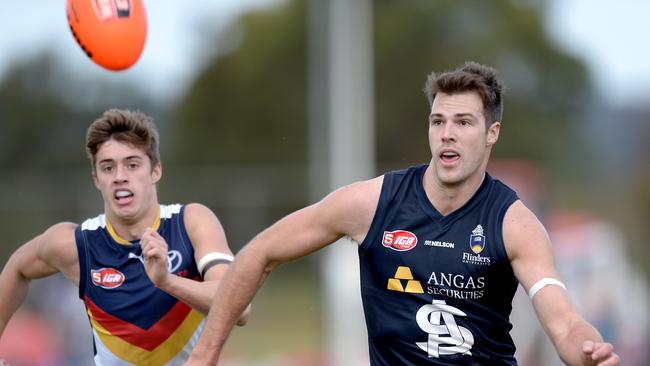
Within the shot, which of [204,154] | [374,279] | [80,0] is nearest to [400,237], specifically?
[374,279]

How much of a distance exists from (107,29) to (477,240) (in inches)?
109

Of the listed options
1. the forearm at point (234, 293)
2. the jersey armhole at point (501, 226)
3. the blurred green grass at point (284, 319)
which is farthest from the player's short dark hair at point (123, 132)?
the blurred green grass at point (284, 319)

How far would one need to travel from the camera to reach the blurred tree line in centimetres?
2923

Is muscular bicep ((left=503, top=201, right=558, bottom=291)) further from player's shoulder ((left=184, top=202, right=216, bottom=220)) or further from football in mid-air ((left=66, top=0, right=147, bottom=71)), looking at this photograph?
football in mid-air ((left=66, top=0, right=147, bottom=71))

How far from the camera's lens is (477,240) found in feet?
21.0

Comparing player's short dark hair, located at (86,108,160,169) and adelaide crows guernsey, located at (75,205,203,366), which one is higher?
player's short dark hair, located at (86,108,160,169)

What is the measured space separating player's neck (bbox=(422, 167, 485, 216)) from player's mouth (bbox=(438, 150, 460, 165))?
147 mm

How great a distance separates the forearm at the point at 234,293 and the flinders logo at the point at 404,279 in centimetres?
73

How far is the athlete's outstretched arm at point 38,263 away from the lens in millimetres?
7430

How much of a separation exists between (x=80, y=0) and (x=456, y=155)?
2.75 m

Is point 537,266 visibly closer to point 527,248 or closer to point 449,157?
point 527,248

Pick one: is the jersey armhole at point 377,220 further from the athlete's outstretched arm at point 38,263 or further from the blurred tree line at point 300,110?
the blurred tree line at point 300,110

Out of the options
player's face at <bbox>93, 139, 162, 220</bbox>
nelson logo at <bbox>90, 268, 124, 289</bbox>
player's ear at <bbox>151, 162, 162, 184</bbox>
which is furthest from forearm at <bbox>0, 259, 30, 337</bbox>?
player's ear at <bbox>151, 162, 162, 184</bbox>

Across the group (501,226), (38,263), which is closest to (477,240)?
(501,226)
